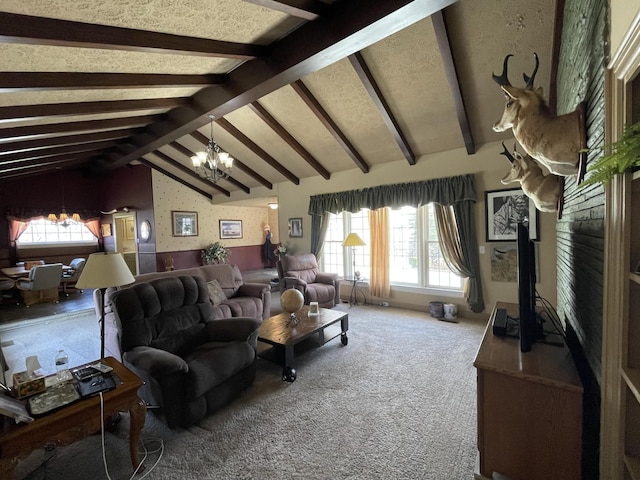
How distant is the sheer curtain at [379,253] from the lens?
5.31m

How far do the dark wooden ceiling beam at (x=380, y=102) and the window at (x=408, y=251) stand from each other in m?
1.08

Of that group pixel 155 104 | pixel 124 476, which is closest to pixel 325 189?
pixel 155 104

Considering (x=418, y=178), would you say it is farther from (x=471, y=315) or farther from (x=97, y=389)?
(x=97, y=389)

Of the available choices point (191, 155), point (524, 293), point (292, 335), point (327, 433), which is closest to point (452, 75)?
point (524, 293)

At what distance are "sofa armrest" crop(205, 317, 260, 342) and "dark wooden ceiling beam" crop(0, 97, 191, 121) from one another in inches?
109

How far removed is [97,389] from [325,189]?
511 centimetres

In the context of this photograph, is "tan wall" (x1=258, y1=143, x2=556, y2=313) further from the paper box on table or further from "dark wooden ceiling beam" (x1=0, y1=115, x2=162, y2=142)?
the paper box on table

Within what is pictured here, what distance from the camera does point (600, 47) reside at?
1.20m

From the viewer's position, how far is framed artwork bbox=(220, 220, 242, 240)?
29.5 ft

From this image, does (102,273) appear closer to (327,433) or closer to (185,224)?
(327,433)

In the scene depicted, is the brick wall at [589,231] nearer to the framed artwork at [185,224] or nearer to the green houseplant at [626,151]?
the green houseplant at [626,151]

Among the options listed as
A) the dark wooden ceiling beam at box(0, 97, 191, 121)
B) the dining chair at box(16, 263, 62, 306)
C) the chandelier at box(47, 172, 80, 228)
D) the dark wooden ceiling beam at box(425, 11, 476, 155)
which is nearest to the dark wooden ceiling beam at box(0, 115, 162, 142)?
the dark wooden ceiling beam at box(0, 97, 191, 121)

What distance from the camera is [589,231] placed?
57.5 inches

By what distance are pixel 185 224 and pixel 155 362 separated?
6924 millimetres
